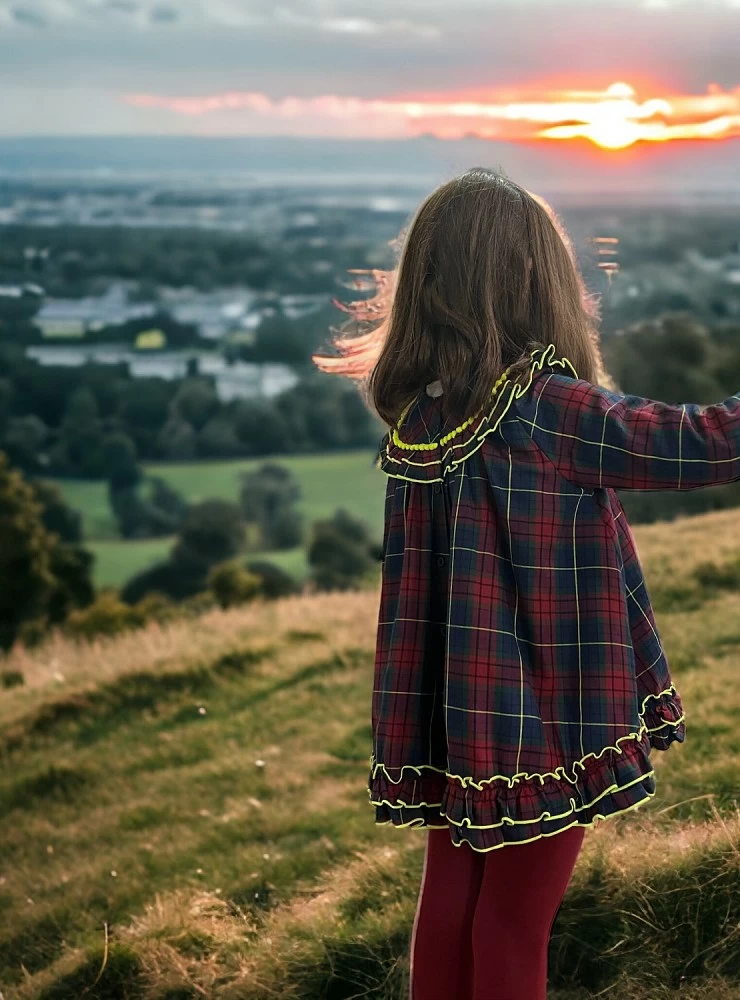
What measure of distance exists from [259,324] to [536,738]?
125ft

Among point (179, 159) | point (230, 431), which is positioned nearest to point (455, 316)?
point (230, 431)

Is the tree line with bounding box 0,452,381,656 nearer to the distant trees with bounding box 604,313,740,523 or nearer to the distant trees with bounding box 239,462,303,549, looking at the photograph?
the distant trees with bounding box 239,462,303,549

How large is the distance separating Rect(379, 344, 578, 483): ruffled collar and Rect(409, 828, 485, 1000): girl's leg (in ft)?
2.01

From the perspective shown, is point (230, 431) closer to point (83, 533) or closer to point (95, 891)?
point (83, 533)

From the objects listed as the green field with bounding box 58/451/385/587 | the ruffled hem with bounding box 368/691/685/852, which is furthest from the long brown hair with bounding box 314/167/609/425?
the green field with bounding box 58/451/385/587

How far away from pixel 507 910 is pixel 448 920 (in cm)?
14

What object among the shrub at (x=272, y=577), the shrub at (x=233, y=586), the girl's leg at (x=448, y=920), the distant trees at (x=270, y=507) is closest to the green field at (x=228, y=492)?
the distant trees at (x=270, y=507)

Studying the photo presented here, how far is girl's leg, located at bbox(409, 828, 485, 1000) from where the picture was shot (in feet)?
6.00

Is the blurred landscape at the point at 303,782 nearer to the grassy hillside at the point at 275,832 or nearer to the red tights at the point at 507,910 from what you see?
the grassy hillside at the point at 275,832

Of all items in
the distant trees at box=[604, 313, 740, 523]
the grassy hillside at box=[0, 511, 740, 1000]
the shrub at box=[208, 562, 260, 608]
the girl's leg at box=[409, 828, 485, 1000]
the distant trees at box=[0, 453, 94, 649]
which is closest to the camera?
the girl's leg at box=[409, 828, 485, 1000]

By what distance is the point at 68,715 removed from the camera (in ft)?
18.2

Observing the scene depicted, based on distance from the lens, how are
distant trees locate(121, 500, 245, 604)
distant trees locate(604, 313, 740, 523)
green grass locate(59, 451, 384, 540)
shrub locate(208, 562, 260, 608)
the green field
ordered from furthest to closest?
green grass locate(59, 451, 384, 540), the green field, distant trees locate(121, 500, 245, 604), shrub locate(208, 562, 260, 608), distant trees locate(604, 313, 740, 523)

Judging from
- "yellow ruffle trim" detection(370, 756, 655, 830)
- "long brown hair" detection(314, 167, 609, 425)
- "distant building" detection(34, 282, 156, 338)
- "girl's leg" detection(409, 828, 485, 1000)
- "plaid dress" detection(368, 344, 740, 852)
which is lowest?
"distant building" detection(34, 282, 156, 338)

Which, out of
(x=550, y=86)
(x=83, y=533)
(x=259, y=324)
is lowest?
(x=83, y=533)
